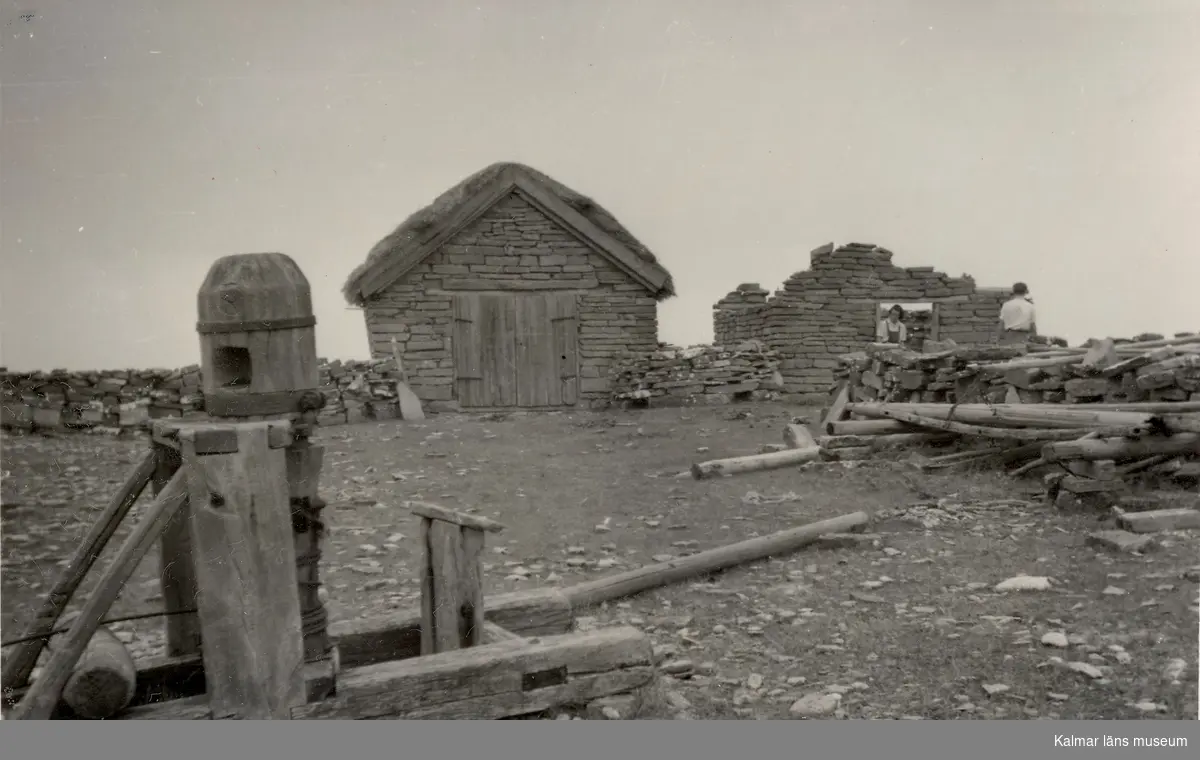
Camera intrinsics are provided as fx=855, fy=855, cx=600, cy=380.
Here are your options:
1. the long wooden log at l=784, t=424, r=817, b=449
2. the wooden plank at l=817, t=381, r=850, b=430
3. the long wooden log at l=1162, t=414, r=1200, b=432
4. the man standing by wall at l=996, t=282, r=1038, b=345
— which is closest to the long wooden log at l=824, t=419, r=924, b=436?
the long wooden log at l=784, t=424, r=817, b=449

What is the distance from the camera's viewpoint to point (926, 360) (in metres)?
9.07

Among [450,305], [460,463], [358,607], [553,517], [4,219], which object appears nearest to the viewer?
[4,219]

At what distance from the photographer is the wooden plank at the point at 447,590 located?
3.31 meters

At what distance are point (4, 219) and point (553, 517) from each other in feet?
12.7

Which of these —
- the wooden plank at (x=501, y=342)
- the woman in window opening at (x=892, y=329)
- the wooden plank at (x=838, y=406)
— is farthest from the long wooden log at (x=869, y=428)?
the woman in window opening at (x=892, y=329)

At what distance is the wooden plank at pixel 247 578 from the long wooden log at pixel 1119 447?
537cm

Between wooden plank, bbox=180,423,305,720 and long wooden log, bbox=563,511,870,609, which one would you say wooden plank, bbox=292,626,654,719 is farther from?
long wooden log, bbox=563,511,870,609

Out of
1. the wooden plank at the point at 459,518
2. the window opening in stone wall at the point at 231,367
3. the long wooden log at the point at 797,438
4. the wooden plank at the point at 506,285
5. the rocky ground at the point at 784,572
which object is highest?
the wooden plank at the point at 506,285

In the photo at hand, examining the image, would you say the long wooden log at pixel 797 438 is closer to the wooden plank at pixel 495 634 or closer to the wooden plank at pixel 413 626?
the wooden plank at pixel 413 626

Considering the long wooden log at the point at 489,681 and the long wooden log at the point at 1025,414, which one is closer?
the long wooden log at the point at 489,681

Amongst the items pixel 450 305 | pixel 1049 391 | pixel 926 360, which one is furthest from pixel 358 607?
pixel 450 305

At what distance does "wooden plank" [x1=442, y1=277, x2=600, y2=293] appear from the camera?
41.9 feet

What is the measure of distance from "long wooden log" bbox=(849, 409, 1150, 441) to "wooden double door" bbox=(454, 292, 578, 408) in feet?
17.8

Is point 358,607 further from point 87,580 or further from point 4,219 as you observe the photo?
point 4,219
